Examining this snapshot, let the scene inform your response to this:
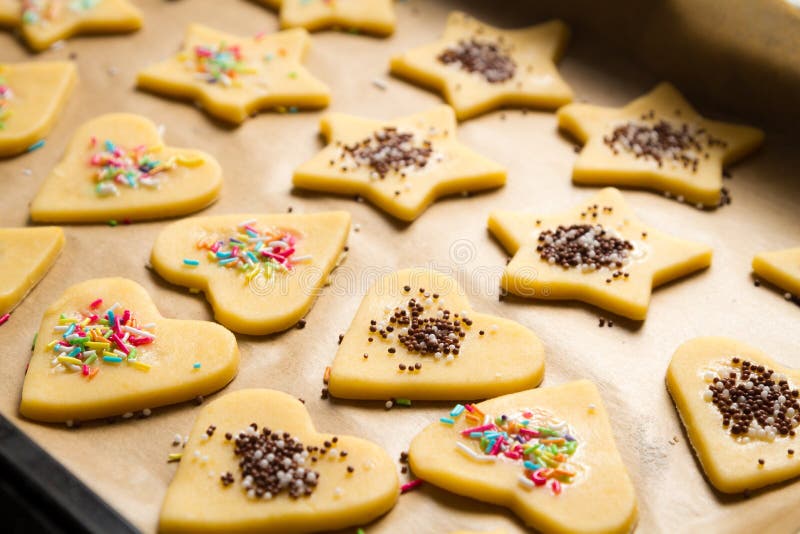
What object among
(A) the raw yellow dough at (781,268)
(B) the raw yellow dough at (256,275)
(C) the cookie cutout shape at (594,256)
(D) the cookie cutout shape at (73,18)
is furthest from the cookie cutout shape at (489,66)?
(D) the cookie cutout shape at (73,18)

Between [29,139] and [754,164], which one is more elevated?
[754,164]

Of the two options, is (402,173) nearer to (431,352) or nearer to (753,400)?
(431,352)

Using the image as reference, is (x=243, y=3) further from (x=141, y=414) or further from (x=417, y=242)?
(x=141, y=414)

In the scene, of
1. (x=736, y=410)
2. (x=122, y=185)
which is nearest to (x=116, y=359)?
(x=122, y=185)

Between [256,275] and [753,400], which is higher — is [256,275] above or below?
below

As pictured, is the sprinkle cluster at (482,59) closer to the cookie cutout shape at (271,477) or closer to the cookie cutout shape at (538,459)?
the cookie cutout shape at (538,459)

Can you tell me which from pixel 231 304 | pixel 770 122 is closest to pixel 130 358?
pixel 231 304

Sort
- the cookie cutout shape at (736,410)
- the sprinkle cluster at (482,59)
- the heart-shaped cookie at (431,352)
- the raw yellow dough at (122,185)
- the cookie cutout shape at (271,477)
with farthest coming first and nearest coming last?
the sprinkle cluster at (482,59), the raw yellow dough at (122,185), the heart-shaped cookie at (431,352), the cookie cutout shape at (736,410), the cookie cutout shape at (271,477)
